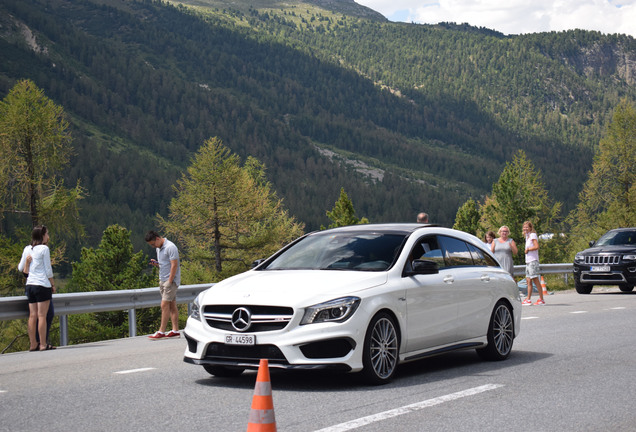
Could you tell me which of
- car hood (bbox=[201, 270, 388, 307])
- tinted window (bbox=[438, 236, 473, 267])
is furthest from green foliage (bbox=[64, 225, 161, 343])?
car hood (bbox=[201, 270, 388, 307])

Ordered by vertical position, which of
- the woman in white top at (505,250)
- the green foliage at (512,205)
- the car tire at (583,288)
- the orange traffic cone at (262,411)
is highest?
the green foliage at (512,205)

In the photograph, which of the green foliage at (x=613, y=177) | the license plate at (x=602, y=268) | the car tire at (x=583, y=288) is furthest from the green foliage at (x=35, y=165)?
the green foliage at (x=613, y=177)

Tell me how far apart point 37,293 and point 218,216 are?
4260 cm

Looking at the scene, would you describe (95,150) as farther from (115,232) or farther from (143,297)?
(143,297)

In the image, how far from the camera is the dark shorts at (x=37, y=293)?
467 inches

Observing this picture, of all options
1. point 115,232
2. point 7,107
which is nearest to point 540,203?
point 115,232

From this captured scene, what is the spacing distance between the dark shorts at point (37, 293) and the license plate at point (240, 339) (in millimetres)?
5697

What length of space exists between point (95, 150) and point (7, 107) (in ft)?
437

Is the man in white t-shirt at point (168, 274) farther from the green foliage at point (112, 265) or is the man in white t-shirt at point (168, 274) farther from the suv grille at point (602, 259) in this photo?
the green foliage at point (112, 265)

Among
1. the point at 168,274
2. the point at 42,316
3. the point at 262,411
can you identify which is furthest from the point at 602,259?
the point at 262,411

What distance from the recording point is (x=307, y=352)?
22.9 ft

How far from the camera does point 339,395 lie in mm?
7039

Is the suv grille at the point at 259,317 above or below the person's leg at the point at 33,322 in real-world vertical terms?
above

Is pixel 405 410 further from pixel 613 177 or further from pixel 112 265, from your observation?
pixel 613 177
